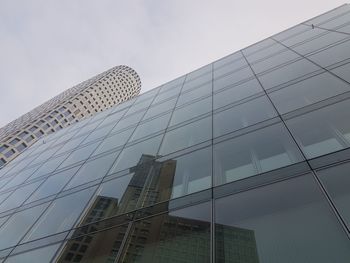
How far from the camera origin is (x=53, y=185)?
12.3 metres

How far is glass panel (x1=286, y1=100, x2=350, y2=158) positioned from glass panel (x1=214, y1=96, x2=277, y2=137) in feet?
3.96

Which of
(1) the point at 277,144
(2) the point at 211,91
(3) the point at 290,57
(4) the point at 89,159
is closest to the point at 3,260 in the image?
(4) the point at 89,159

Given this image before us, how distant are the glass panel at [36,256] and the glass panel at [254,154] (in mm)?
4885

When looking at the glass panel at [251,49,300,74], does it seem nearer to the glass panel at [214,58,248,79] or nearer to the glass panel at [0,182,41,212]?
the glass panel at [214,58,248,79]

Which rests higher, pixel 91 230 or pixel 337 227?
pixel 337 227

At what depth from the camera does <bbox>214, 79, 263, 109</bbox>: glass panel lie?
439 inches

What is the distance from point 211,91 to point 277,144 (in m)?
7.07

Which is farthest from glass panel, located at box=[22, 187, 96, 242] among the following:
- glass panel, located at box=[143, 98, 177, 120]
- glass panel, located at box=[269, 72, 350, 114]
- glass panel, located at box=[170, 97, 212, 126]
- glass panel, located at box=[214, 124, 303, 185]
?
glass panel, located at box=[269, 72, 350, 114]

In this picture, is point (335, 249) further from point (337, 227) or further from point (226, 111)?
point (226, 111)

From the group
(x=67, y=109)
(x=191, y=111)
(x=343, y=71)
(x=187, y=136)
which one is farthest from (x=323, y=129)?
(x=67, y=109)

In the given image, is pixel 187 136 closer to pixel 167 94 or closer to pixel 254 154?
pixel 254 154

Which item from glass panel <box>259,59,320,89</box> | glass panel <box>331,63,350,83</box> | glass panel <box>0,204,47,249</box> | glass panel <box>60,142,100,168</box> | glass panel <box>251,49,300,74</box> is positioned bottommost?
glass panel <box>60,142,100,168</box>

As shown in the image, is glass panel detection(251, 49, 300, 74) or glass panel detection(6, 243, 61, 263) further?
glass panel detection(251, 49, 300, 74)

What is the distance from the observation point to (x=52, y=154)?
17312 mm
